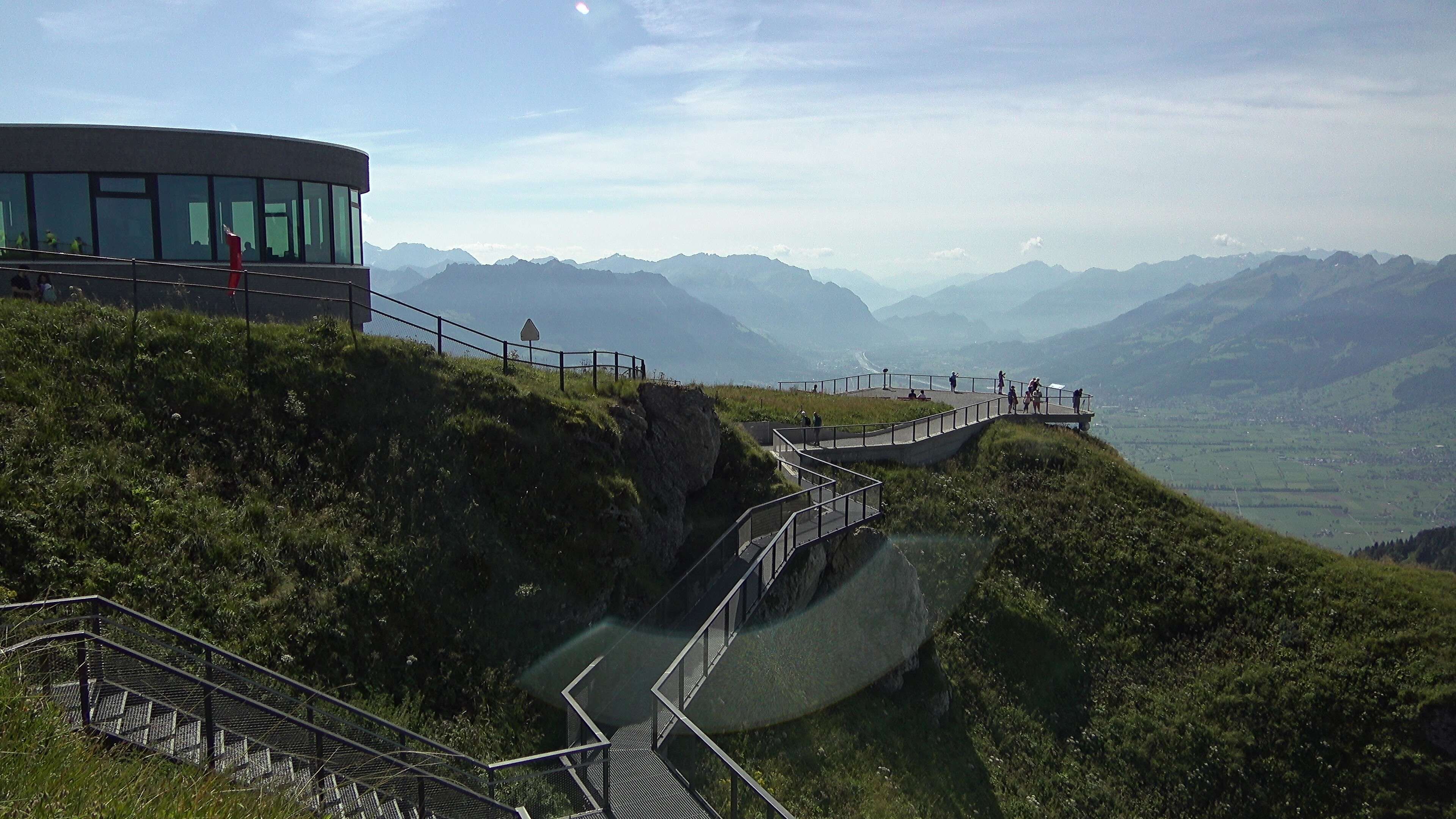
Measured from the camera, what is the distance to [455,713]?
37.1 ft

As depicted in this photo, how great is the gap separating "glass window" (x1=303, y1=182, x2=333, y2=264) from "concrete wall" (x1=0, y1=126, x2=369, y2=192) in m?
0.43

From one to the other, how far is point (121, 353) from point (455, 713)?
8.30 metres

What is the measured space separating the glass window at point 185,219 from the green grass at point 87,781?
51.5 feet

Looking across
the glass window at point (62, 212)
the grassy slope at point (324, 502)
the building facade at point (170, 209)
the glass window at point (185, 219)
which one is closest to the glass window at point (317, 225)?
the building facade at point (170, 209)

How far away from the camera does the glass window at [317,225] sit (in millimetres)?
21812

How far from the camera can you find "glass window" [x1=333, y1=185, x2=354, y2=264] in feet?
74.7

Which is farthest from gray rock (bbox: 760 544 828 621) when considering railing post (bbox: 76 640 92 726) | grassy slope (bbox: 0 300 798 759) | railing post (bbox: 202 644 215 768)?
railing post (bbox: 76 640 92 726)

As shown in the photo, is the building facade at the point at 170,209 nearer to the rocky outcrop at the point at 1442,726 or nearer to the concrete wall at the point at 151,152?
the concrete wall at the point at 151,152

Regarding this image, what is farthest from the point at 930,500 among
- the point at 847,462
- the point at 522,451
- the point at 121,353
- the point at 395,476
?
the point at 121,353

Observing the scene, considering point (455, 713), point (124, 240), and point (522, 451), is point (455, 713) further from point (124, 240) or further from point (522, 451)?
point (124, 240)

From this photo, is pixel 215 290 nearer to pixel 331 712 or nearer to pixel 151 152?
pixel 151 152

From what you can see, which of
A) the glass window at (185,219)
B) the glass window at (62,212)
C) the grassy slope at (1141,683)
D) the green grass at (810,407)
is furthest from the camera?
the green grass at (810,407)

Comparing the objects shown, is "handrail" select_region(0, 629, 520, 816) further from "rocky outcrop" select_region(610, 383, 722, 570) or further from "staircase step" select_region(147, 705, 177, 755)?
"rocky outcrop" select_region(610, 383, 722, 570)

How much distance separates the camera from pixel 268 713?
778cm
